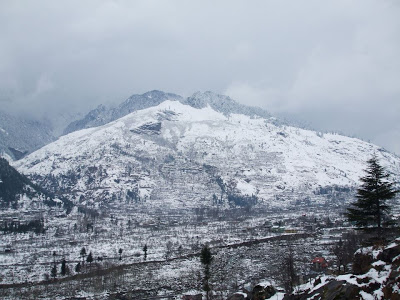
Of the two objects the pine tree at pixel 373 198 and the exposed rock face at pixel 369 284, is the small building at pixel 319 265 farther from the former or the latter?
the exposed rock face at pixel 369 284

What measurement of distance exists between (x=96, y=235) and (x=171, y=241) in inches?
1771

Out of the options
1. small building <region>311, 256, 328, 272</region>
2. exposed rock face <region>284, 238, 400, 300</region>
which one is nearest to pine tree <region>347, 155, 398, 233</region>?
exposed rock face <region>284, 238, 400, 300</region>

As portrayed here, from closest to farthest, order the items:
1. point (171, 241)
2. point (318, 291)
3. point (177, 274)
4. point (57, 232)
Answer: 1. point (318, 291)
2. point (177, 274)
3. point (171, 241)
4. point (57, 232)

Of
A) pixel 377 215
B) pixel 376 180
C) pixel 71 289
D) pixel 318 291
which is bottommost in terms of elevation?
pixel 71 289

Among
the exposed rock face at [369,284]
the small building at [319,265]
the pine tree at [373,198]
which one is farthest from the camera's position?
the small building at [319,265]

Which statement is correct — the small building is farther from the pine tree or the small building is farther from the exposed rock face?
the exposed rock face

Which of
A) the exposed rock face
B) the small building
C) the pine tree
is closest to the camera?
the exposed rock face

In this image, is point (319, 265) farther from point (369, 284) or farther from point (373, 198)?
point (369, 284)

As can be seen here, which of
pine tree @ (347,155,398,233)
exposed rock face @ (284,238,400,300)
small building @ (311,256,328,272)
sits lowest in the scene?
small building @ (311,256,328,272)

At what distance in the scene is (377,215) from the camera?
136 feet

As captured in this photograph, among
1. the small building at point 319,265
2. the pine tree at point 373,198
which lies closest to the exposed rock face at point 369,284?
the pine tree at point 373,198

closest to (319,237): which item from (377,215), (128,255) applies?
(128,255)

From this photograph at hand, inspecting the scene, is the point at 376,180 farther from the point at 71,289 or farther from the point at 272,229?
the point at 272,229

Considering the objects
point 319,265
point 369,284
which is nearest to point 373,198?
point 369,284
